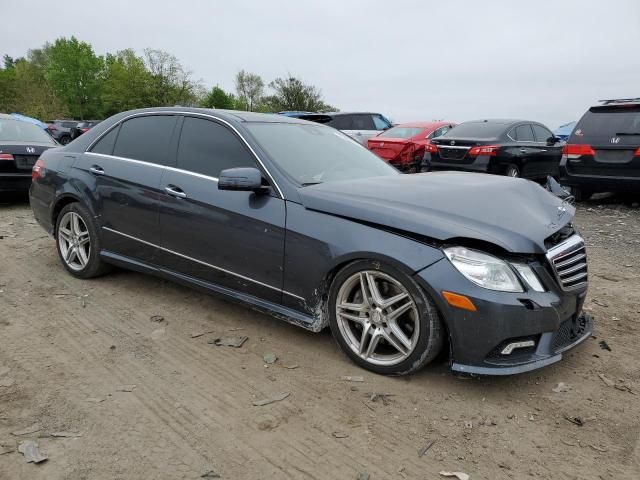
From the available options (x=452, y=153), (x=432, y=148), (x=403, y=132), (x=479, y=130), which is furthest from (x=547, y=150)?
(x=403, y=132)

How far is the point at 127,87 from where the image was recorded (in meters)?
56.4

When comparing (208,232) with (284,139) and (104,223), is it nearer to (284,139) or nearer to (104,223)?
(284,139)

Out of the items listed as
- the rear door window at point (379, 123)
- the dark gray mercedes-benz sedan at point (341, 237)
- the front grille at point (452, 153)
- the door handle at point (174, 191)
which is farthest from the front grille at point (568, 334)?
the rear door window at point (379, 123)

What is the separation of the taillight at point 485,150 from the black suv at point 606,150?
125 cm

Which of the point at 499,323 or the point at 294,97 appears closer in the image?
the point at 499,323

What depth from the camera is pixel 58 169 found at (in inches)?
188

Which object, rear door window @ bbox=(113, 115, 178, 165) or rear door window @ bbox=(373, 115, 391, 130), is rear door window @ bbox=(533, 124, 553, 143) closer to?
rear door window @ bbox=(373, 115, 391, 130)

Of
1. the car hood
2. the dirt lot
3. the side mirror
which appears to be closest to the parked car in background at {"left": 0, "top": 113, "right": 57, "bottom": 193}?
the dirt lot

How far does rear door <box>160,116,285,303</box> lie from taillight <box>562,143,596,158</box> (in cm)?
687

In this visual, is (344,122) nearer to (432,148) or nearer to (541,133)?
(432,148)

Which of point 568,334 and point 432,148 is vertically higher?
point 432,148

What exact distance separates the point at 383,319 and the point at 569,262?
1.16m

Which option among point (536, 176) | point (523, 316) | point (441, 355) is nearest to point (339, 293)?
point (441, 355)

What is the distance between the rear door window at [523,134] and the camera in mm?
10242
